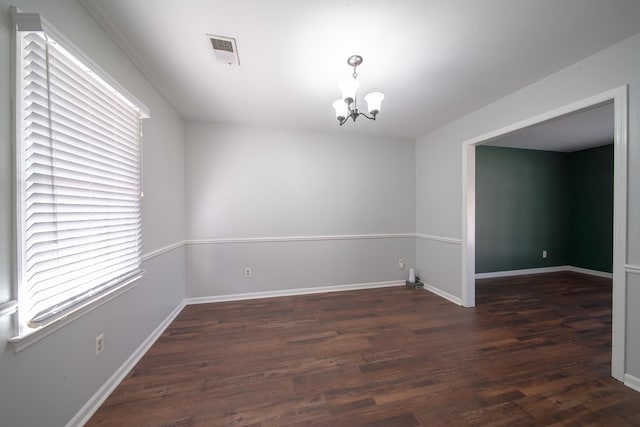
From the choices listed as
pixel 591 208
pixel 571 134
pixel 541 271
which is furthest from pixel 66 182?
pixel 591 208

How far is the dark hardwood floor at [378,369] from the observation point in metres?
1.33

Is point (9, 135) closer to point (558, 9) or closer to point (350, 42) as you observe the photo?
point (350, 42)

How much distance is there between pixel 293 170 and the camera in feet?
10.7

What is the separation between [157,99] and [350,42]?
6.55 ft

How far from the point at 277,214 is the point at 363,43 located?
2284 mm

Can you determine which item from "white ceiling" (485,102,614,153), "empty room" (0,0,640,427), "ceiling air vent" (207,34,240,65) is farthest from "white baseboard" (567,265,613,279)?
"ceiling air vent" (207,34,240,65)

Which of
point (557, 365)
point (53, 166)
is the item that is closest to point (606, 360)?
point (557, 365)

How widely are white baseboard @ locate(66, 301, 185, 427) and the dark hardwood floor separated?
45 millimetres

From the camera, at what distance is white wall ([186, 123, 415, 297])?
2.98m

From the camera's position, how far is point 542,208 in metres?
4.35

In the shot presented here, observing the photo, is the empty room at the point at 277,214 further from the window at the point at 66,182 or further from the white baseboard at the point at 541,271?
the white baseboard at the point at 541,271

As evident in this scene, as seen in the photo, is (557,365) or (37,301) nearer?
(37,301)

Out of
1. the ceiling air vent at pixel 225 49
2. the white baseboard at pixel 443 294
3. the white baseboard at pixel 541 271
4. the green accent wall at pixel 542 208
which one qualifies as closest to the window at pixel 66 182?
the ceiling air vent at pixel 225 49

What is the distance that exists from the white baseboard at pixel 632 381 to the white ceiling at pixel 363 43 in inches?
95.0
